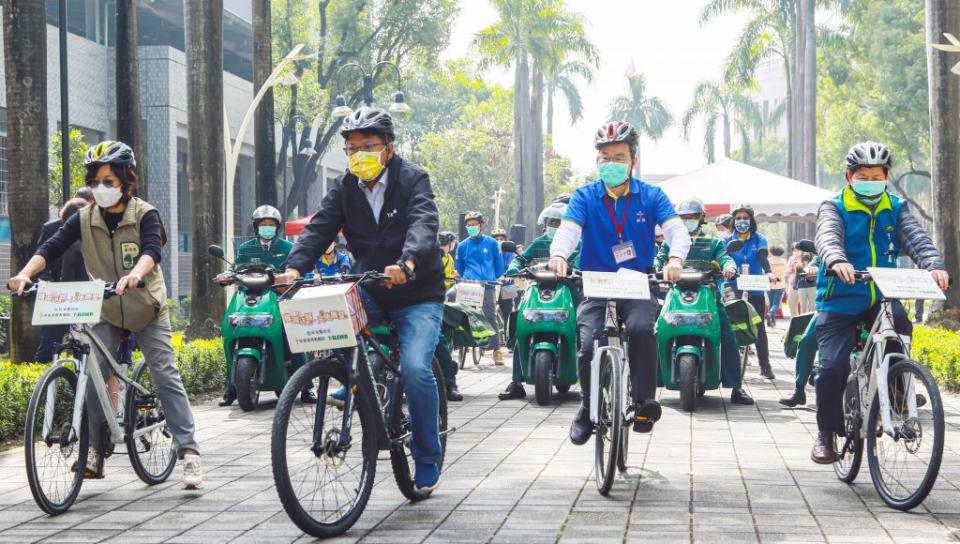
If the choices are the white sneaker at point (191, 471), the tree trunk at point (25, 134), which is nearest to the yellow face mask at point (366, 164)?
the white sneaker at point (191, 471)

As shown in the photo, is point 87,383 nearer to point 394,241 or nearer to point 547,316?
point 394,241

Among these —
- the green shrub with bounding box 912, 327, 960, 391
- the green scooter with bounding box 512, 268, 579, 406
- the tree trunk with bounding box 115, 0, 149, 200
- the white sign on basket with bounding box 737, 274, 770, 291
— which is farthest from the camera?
the tree trunk with bounding box 115, 0, 149, 200

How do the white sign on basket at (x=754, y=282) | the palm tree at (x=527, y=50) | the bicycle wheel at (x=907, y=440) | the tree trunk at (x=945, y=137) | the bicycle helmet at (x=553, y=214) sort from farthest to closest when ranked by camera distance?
the palm tree at (x=527, y=50), the tree trunk at (x=945, y=137), the white sign on basket at (x=754, y=282), the bicycle helmet at (x=553, y=214), the bicycle wheel at (x=907, y=440)

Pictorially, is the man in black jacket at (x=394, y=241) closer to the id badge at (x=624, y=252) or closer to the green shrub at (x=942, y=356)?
the id badge at (x=624, y=252)

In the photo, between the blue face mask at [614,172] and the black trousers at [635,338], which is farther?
the blue face mask at [614,172]

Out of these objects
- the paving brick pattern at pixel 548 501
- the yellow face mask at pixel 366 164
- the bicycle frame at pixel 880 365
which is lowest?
the paving brick pattern at pixel 548 501

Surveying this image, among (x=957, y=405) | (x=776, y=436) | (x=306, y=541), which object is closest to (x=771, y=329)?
(x=957, y=405)

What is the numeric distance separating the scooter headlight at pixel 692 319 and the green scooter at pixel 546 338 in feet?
3.18

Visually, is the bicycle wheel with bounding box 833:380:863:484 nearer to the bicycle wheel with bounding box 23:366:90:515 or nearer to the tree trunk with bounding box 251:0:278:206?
the bicycle wheel with bounding box 23:366:90:515

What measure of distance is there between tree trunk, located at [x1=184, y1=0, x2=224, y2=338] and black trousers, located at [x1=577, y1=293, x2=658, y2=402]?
10.4m

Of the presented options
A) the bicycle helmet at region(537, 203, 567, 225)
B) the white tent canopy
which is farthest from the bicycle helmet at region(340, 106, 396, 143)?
the white tent canopy

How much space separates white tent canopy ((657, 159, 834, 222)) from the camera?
25781mm

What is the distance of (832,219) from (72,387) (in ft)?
13.5

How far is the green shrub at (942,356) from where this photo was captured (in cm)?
1262
